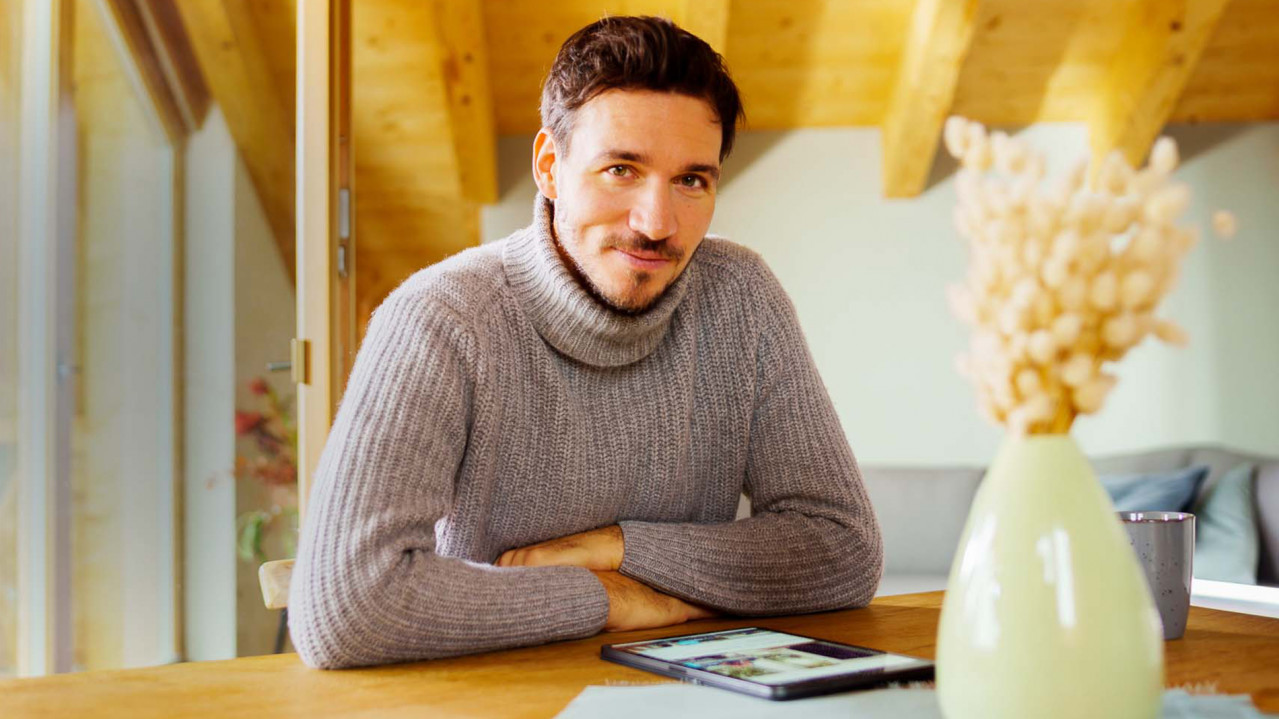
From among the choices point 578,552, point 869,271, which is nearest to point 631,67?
point 578,552

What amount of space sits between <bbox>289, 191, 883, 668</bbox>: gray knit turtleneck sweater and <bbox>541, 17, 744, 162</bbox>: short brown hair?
140 millimetres

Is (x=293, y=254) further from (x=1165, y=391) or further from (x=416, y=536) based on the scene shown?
(x=1165, y=391)

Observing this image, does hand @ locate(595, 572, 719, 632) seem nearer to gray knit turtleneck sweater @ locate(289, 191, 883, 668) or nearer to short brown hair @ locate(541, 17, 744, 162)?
gray knit turtleneck sweater @ locate(289, 191, 883, 668)

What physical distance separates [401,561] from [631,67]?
59 centimetres

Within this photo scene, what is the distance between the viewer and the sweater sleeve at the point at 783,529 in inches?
45.6

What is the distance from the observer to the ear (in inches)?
54.0

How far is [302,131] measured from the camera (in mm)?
2514

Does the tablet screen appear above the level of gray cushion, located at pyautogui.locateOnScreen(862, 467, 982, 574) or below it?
above

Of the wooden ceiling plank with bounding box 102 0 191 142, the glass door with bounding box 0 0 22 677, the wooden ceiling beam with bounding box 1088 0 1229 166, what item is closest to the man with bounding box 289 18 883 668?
the glass door with bounding box 0 0 22 677

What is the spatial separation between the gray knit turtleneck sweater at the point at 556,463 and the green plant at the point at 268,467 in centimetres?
156

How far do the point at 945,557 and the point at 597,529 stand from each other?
2471 millimetres

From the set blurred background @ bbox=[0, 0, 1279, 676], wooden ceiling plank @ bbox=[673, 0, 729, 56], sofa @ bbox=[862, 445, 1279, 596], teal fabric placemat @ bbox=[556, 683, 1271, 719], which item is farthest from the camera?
wooden ceiling plank @ bbox=[673, 0, 729, 56]

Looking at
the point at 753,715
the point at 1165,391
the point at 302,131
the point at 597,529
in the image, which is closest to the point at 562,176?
the point at 597,529

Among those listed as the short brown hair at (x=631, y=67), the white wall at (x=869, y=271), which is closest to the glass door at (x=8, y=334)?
the short brown hair at (x=631, y=67)
